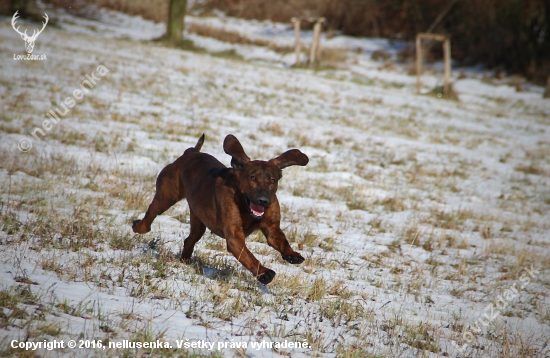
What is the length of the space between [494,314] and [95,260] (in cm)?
375

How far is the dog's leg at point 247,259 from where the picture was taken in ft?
13.4

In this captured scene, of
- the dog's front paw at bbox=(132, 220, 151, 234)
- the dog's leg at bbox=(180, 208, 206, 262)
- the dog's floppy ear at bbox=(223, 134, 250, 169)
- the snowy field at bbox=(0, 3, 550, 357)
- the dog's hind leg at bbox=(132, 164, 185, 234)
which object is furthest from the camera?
the dog's front paw at bbox=(132, 220, 151, 234)

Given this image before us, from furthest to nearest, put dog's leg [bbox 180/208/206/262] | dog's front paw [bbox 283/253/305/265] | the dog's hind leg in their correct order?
the dog's hind leg
dog's leg [bbox 180/208/206/262]
dog's front paw [bbox 283/253/305/265]

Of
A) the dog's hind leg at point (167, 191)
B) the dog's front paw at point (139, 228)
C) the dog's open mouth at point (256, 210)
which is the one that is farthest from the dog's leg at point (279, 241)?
the dog's front paw at point (139, 228)

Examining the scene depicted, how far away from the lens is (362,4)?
37.6 metres

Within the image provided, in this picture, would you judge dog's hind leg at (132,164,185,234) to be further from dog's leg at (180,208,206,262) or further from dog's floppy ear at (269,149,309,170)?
dog's floppy ear at (269,149,309,170)

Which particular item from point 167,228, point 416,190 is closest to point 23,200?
point 167,228

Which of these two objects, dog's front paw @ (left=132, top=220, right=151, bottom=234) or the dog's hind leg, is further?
dog's front paw @ (left=132, top=220, right=151, bottom=234)

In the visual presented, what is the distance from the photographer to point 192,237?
16.8 ft

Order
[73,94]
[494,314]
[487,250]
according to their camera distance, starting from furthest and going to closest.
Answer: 1. [73,94]
2. [487,250]
3. [494,314]

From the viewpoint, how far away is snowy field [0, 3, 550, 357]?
3.80 metres

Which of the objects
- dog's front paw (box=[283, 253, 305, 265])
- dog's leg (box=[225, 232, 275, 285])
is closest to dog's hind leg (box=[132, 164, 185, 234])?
dog's leg (box=[225, 232, 275, 285])

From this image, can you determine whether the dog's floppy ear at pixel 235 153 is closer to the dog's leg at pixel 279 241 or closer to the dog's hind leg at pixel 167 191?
the dog's leg at pixel 279 241

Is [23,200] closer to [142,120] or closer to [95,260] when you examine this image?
[95,260]
